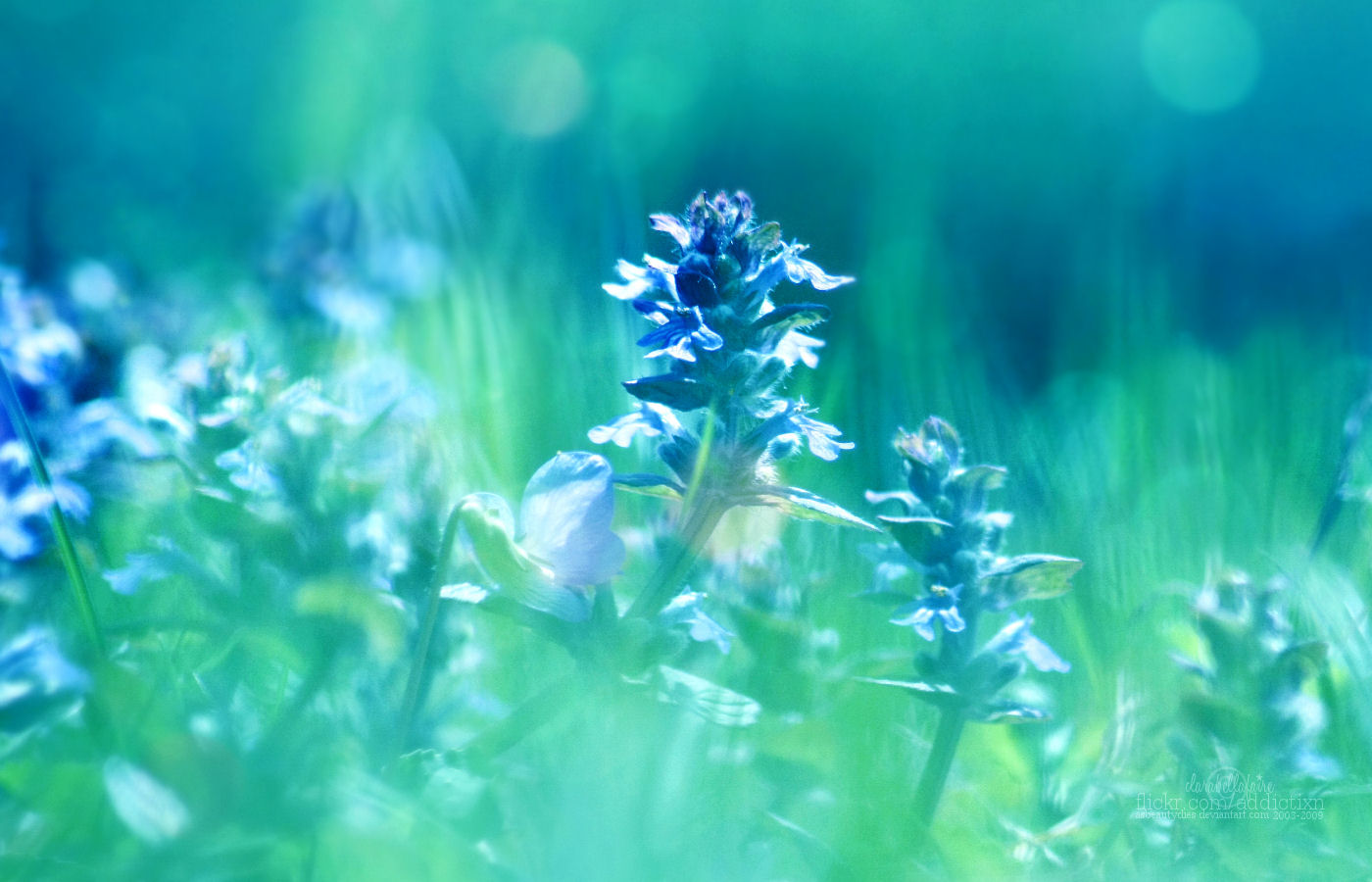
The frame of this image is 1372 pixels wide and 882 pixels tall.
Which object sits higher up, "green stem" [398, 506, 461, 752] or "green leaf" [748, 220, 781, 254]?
"green leaf" [748, 220, 781, 254]

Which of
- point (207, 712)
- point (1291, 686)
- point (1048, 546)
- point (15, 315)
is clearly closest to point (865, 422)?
point (1048, 546)

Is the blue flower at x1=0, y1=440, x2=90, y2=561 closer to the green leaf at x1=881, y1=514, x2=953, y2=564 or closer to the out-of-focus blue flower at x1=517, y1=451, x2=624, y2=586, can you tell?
the out-of-focus blue flower at x1=517, y1=451, x2=624, y2=586

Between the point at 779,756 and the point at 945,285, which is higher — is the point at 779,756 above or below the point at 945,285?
below

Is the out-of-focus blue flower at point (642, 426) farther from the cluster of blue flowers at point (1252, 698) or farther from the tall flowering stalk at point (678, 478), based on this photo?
the cluster of blue flowers at point (1252, 698)

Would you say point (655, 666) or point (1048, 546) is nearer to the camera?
point (655, 666)

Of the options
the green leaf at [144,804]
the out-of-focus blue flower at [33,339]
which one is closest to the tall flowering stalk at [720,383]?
the green leaf at [144,804]

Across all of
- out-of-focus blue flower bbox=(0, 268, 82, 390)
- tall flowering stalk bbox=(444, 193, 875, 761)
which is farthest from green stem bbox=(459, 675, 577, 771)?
out-of-focus blue flower bbox=(0, 268, 82, 390)

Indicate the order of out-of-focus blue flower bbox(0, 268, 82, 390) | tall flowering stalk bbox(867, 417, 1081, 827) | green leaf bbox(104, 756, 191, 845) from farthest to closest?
1. out-of-focus blue flower bbox(0, 268, 82, 390)
2. tall flowering stalk bbox(867, 417, 1081, 827)
3. green leaf bbox(104, 756, 191, 845)

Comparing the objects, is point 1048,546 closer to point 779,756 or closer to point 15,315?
point 779,756
